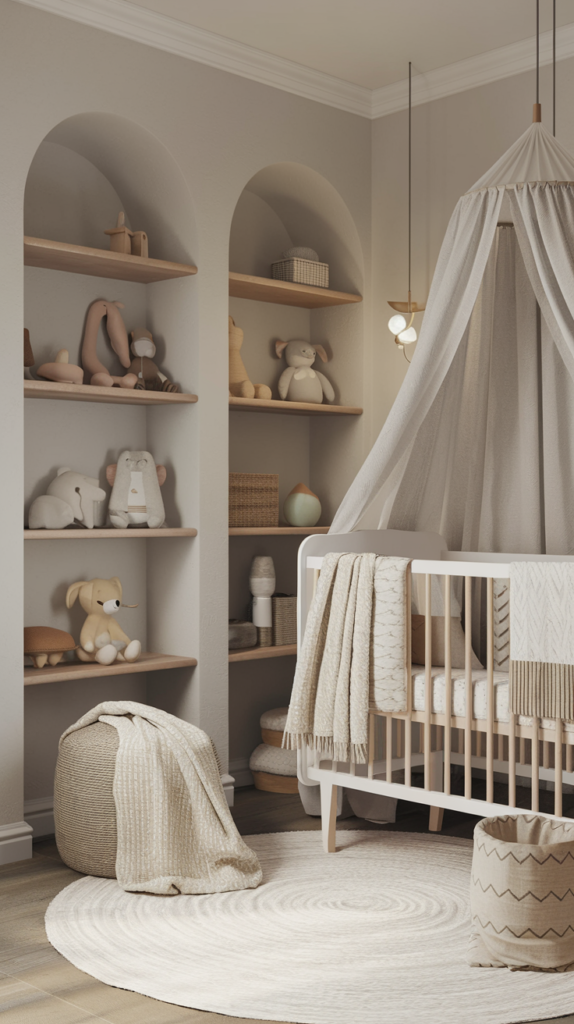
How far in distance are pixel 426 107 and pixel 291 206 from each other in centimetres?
63

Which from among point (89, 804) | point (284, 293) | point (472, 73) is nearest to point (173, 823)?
point (89, 804)

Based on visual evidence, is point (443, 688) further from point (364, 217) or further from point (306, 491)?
point (364, 217)

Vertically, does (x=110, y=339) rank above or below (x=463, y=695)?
above

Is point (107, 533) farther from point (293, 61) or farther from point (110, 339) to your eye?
point (293, 61)

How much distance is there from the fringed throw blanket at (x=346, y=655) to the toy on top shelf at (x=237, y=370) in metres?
1.07

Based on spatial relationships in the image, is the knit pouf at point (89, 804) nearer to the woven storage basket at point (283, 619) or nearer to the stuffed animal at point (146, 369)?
the woven storage basket at point (283, 619)

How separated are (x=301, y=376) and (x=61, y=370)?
3.54 ft

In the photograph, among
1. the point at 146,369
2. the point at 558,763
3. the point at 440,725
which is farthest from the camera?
the point at 146,369

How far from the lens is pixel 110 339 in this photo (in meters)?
3.52

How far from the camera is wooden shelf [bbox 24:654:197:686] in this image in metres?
3.06

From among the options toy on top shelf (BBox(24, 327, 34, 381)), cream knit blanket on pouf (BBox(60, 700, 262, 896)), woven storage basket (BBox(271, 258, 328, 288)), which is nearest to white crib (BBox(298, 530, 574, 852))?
cream knit blanket on pouf (BBox(60, 700, 262, 896))

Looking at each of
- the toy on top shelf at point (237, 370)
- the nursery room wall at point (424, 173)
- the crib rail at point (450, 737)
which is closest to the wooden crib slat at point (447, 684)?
the crib rail at point (450, 737)

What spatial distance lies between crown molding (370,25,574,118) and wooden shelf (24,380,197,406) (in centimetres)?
149

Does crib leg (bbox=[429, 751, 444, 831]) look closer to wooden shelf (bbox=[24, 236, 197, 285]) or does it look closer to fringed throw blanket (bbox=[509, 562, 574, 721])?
fringed throw blanket (bbox=[509, 562, 574, 721])
